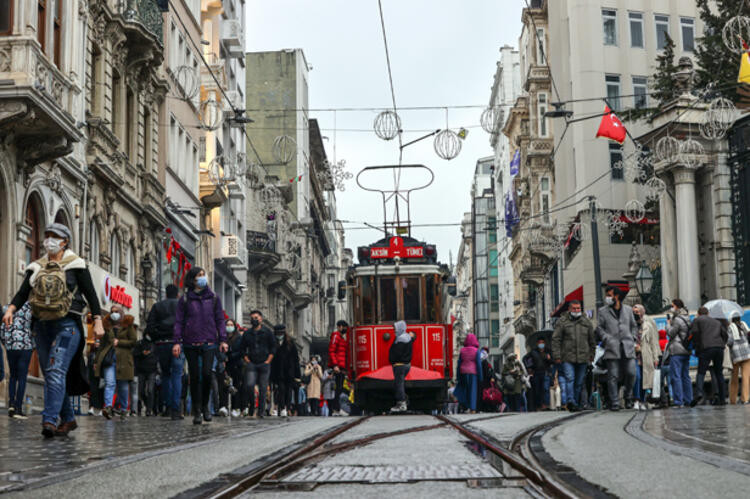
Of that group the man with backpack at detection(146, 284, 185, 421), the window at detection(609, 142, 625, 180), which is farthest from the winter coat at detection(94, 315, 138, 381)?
the window at detection(609, 142, 625, 180)

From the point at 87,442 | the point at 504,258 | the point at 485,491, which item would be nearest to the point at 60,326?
the point at 87,442

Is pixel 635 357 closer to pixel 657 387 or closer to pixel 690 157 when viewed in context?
pixel 657 387

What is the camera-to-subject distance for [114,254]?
1198 inches

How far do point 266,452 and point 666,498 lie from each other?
12.7 feet

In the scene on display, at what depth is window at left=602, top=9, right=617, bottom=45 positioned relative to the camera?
1909 inches

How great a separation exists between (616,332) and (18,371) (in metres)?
8.41

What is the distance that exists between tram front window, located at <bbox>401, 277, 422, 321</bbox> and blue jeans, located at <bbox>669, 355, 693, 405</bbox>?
6.09 meters

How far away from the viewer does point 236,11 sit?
A: 5422 centimetres

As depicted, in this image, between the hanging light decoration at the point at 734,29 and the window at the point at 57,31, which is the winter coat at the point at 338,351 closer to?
the window at the point at 57,31

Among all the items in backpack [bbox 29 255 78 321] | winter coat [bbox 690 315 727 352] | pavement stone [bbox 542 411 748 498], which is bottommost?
pavement stone [bbox 542 411 748 498]

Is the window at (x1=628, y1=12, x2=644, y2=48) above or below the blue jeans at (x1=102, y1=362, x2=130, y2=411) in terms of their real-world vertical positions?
above

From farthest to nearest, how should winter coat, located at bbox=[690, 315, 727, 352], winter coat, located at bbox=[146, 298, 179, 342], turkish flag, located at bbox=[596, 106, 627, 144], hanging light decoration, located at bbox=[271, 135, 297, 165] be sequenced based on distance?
turkish flag, located at bbox=[596, 106, 627, 144] < hanging light decoration, located at bbox=[271, 135, 297, 165] < winter coat, located at bbox=[690, 315, 727, 352] < winter coat, located at bbox=[146, 298, 179, 342]

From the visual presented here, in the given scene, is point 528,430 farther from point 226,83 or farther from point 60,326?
point 226,83

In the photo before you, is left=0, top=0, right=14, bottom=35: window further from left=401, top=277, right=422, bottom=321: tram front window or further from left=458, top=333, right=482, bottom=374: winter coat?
left=458, top=333, right=482, bottom=374: winter coat
